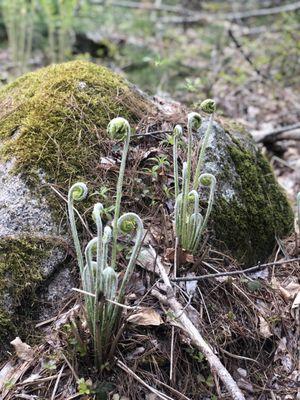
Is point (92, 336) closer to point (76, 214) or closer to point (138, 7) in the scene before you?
point (76, 214)

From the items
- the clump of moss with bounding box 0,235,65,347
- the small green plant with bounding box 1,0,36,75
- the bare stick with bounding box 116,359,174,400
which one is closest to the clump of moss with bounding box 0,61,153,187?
the clump of moss with bounding box 0,235,65,347

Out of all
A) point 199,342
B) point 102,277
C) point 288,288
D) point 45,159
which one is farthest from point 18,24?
point 199,342

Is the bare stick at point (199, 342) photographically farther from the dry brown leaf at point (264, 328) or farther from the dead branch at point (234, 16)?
the dead branch at point (234, 16)

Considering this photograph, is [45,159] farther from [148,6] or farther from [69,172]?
[148,6]

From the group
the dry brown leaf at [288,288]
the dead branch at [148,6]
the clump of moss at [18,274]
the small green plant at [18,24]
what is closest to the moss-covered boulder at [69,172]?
the clump of moss at [18,274]

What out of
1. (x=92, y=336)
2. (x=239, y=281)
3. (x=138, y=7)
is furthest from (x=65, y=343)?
(x=138, y=7)

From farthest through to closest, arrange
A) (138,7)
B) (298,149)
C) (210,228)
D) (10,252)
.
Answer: (138,7)
(298,149)
(210,228)
(10,252)
